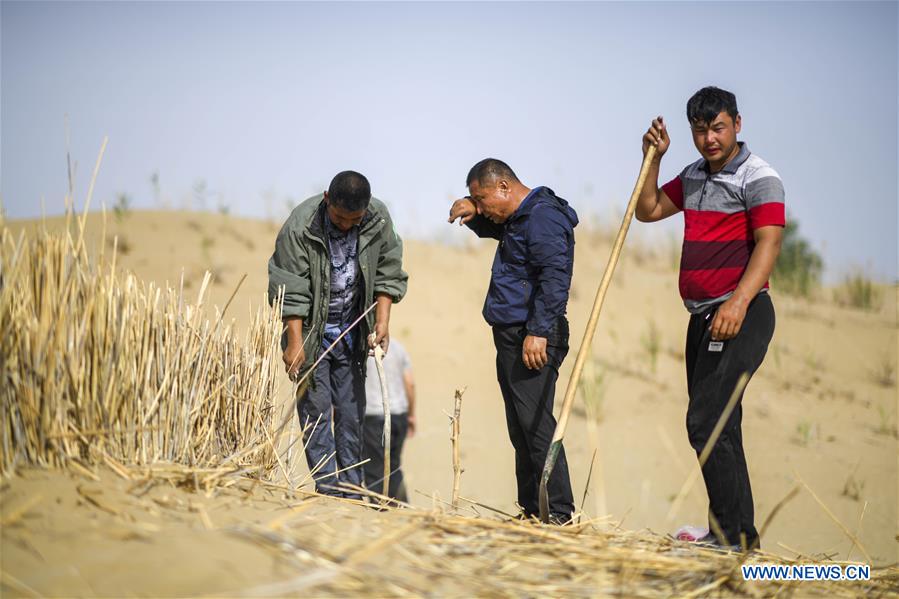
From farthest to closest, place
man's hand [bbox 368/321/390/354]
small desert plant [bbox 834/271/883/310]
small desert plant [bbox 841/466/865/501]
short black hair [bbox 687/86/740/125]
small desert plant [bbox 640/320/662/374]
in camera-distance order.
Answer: small desert plant [bbox 834/271/883/310] < small desert plant [bbox 640/320/662/374] < small desert plant [bbox 841/466/865/501] < man's hand [bbox 368/321/390/354] < short black hair [bbox 687/86/740/125]

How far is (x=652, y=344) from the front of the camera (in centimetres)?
1040

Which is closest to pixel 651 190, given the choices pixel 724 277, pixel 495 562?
pixel 724 277

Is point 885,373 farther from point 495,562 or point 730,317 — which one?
point 495,562

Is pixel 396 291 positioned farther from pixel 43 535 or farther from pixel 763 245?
pixel 43 535

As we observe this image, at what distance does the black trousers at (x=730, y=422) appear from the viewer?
3.29 meters

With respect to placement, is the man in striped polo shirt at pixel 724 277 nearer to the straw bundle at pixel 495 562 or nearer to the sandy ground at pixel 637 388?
the straw bundle at pixel 495 562

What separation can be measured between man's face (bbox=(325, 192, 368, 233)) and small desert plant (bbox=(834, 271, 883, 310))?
1143 centimetres

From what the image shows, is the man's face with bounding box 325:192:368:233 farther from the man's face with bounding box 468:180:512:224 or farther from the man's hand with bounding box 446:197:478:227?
the man's face with bounding box 468:180:512:224

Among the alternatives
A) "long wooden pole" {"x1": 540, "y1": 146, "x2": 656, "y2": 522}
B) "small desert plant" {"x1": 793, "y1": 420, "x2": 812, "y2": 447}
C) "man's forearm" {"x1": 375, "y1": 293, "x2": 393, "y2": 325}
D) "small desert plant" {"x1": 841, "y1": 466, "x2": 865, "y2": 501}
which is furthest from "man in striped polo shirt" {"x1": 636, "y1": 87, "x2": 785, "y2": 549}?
"small desert plant" {"x1": 793, "y1": 420, "x2": 812, "y2": 447}

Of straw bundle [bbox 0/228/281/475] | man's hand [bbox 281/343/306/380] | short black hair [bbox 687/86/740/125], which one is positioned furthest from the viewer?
man's hand [bbox 281/343/306/380]

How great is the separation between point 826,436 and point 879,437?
23.6 inches

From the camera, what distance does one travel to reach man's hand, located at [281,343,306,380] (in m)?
4.09

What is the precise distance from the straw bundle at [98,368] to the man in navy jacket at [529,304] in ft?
4.26

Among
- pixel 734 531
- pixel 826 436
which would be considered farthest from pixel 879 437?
pixel 734 531
